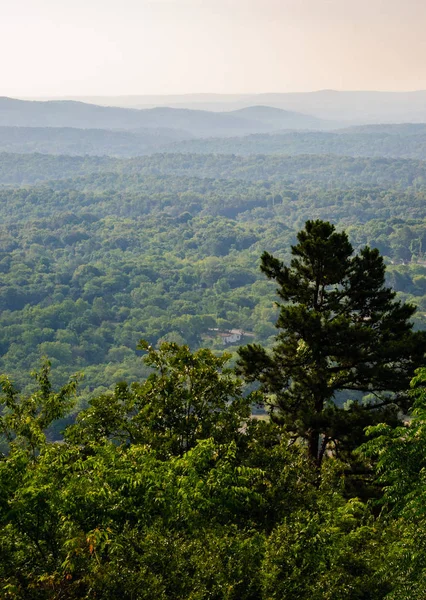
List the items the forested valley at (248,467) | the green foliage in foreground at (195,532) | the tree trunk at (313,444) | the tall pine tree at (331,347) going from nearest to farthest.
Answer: the green foliage in foreground at (195,532) < the forested valley at (248,467) < the tall pine tree at (331,347) < the tree trunk at (313,444)

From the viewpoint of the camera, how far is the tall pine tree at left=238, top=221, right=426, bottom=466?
16156 mm

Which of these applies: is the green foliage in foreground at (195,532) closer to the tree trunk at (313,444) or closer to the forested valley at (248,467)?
the forested valley at (248,467)

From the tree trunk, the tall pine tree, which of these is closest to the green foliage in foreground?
the tree trunk

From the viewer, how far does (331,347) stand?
640 inches

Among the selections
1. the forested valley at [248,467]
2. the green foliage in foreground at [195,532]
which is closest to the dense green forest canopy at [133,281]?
the forested valley at [248,467]

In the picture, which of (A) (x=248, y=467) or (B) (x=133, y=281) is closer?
(A) (x=248, y=467)

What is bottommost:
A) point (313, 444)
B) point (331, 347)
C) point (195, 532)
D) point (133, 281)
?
point (133, 281)

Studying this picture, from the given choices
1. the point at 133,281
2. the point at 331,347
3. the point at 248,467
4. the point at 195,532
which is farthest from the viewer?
the point at 133,281

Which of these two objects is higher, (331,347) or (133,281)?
(331,347)

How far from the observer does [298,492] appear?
11.0m

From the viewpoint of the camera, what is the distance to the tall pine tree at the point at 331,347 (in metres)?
16.2

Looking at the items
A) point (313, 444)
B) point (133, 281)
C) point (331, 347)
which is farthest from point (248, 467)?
point (133, 281)

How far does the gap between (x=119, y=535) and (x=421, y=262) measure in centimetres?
15198

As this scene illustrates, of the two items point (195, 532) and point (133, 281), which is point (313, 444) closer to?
point (195, 532)
